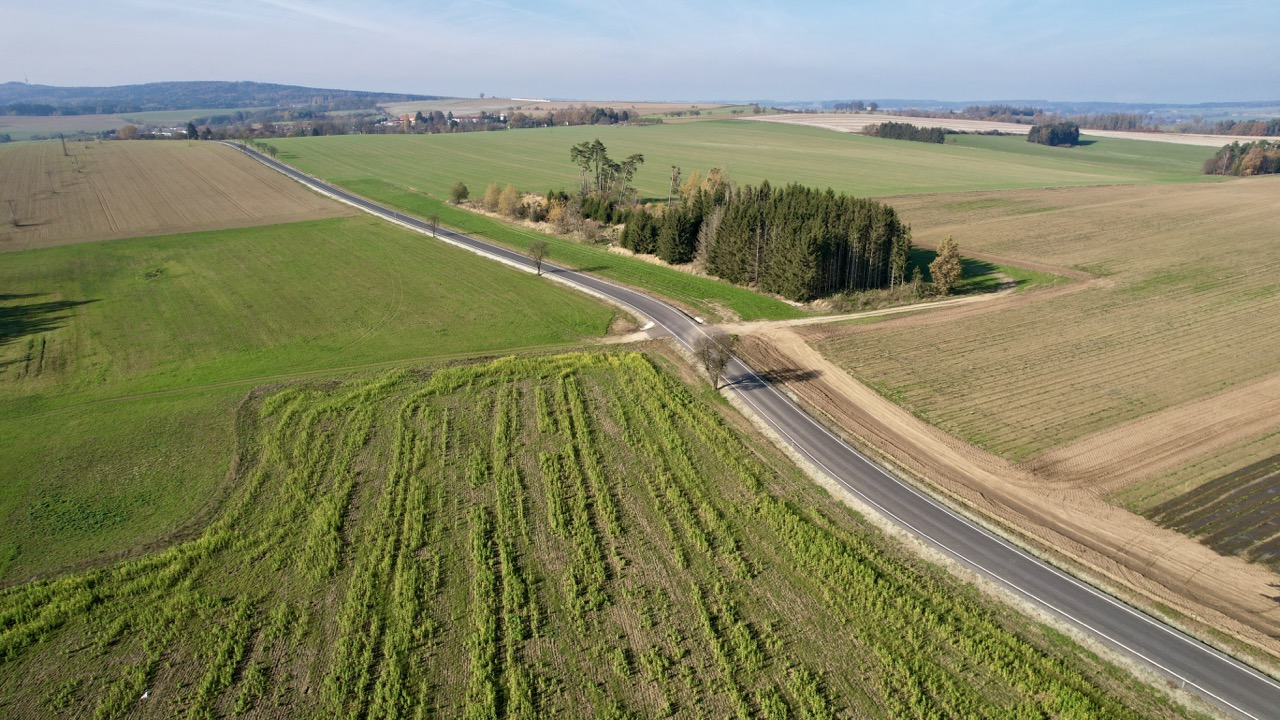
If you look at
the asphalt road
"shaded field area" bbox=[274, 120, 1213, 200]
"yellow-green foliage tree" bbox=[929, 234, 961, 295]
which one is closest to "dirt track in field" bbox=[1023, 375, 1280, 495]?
the asphalt road

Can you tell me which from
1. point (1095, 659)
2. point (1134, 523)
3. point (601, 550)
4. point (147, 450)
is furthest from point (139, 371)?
point (1134, 523)

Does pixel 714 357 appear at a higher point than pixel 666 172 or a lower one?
lower

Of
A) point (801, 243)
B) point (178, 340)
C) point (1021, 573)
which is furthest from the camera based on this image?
point (801, 243)

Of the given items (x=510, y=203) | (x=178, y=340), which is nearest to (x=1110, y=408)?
(x=178, y=340)

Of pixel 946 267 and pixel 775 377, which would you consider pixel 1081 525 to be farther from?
pixel 946 267

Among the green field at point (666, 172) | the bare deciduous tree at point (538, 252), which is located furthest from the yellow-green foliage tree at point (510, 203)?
the bare deciduous tree at point (538, 252)
